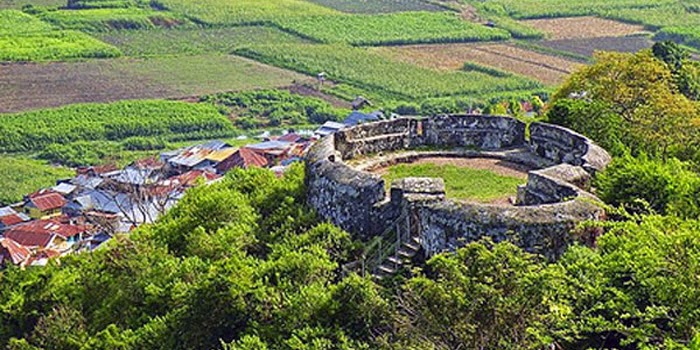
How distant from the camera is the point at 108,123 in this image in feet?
244

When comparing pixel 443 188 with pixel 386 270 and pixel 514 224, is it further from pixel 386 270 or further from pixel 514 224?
pixel 514 224

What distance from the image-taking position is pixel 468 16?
4813 inches

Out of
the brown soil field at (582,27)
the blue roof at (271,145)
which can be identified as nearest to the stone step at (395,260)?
the blue roof at (271,145)

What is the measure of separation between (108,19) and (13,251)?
245 ft

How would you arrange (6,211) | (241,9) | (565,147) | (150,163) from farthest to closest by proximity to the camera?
1. (241,9)
2. (150,163)
3. (6,211)
4. (565,147)

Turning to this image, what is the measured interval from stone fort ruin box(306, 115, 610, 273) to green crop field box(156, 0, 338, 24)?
94.4 meters

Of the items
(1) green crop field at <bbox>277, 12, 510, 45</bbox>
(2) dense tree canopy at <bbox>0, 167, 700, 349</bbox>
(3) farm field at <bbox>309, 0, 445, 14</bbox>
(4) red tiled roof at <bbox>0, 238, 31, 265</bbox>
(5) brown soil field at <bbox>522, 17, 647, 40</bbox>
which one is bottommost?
(3) farm field at <bbox>309, 0, 445, 14</bbox>

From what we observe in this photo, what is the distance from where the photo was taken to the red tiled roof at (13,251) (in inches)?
1734

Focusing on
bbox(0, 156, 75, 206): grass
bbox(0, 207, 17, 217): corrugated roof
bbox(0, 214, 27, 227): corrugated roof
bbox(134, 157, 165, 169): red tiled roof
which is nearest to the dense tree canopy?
bbox(0, 214, 27, 227): corrugated roof

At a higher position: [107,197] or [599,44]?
[107,197]

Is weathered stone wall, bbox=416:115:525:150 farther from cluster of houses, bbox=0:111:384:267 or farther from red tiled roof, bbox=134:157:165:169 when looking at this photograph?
red tiled roof, bbox=134:157:165:169

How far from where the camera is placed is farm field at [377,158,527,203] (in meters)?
21.3

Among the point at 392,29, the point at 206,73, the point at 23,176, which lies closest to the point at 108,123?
the point at 23,176

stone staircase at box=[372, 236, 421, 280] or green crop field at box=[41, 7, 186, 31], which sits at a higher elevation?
stone staircase at box=[372, 236, 421, 280]
